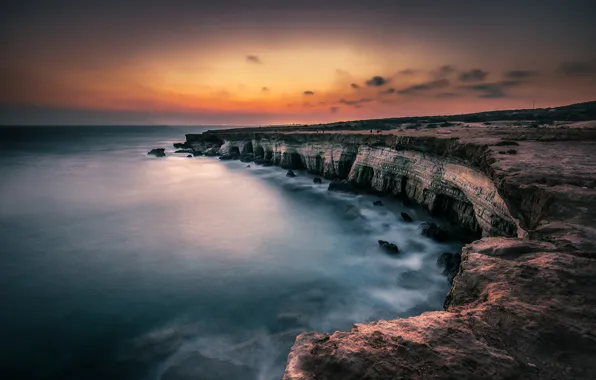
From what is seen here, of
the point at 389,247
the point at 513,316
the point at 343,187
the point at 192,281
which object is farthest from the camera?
the point at 343,187

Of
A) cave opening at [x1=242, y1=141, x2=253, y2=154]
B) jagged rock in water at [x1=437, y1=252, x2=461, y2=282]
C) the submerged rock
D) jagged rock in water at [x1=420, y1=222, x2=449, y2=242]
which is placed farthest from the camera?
cave opening at [x1=242, y1=141, x2=253, y2=154]

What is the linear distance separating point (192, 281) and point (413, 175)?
14634mm

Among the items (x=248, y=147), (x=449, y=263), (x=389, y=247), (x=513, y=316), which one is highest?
(x=248, y=147)

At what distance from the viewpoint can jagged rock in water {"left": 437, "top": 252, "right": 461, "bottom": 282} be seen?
1090cm

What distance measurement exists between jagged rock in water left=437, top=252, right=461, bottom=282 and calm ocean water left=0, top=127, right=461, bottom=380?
1.09 ft

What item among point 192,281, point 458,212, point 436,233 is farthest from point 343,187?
point 192,281

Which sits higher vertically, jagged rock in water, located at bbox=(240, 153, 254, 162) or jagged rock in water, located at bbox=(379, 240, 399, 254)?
jagged rock in water, located at bbox=(240, 153, 254, 162)

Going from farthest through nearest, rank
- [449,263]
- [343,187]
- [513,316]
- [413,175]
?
[343,187]
[413,175]
[449,263]
[513,316]

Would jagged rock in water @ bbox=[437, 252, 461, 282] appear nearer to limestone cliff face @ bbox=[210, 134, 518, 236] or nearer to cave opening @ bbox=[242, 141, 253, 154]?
limestone cliff face @ bbox=[210, 134, 518, 236]

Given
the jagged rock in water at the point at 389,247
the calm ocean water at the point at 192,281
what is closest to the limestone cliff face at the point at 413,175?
the calm ocean water at the point at 192,281

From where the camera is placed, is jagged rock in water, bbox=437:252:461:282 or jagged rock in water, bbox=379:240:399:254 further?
jagged rock in water, bbox=379:240:399:254

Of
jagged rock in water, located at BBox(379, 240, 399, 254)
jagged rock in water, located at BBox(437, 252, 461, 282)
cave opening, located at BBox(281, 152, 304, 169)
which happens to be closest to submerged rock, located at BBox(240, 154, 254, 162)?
cave opening, located at BBox(281, 152, 304, 169)

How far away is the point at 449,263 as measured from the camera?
1134 cm

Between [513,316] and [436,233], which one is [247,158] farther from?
[513,316]
